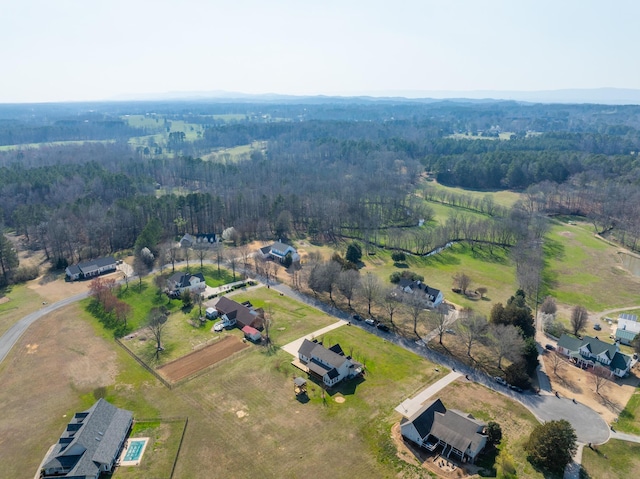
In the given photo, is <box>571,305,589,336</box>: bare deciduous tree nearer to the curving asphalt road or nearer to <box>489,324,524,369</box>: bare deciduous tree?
<box>489,324,524,369</box>: bare deciduous tree

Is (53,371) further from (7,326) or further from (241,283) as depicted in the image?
(241,283)

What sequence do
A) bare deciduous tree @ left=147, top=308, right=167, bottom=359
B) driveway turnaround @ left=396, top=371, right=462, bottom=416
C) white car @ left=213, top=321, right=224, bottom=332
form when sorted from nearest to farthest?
driveway turnaround @ left=396, top=371, right=462, bottom=416, bare deciduous tree @ left=147, top=308, right=167, bottom=359, white car @ left=213, top=321, right=224, bottom=332

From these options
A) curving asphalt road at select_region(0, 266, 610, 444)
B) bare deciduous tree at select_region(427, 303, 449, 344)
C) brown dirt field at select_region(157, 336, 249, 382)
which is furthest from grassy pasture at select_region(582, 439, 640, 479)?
brown dirt field at select_region(157, 336, 249, 382)

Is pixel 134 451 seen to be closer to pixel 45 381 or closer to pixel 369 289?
pixel 45 381

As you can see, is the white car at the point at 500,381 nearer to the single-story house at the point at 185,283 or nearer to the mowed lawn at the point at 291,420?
the mowed lawn at the point at 291,420

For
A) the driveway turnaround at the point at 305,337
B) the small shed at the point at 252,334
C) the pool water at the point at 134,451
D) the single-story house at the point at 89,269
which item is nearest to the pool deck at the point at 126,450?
the pool water at the point at 134,451
